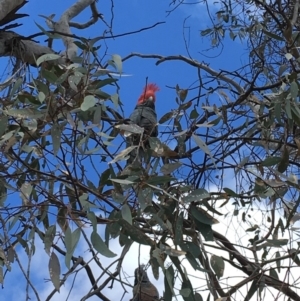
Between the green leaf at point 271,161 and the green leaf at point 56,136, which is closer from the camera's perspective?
the green leaf at point 56,136

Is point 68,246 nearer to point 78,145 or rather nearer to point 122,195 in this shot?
point 122,195

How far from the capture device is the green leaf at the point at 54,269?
106 centimetres

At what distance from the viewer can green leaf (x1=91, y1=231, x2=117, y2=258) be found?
38.0 inches

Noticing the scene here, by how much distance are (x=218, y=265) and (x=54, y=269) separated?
315 millimetres

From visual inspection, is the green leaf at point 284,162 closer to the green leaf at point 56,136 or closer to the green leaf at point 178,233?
the green leaf at point 178,233

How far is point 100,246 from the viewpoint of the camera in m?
0.98

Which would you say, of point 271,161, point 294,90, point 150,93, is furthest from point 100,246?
point 150,93

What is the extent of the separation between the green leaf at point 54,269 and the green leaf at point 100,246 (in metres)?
0.13

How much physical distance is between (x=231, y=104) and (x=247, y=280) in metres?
0.46

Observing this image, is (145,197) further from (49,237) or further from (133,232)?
(49,237)

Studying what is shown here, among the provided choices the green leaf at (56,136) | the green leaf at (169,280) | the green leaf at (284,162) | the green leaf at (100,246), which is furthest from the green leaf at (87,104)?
the green leaf at (284,162)

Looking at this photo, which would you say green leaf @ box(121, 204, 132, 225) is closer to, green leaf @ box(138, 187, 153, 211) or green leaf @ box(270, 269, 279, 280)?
green leaf @ box(138, 187, 153, 211)

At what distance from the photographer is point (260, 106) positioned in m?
1.48

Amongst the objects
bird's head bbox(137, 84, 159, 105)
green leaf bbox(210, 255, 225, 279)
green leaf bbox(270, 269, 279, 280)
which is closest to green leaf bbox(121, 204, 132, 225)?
green leaf bbox(210, 255, 225, 279)
